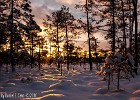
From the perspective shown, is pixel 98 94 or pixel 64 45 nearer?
pixel 98 94

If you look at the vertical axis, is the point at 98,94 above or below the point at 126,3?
below

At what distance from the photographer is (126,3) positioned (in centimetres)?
2841

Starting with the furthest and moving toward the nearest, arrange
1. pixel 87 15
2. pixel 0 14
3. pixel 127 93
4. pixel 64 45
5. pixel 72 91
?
pixel 64 45 → pixel 87 15 → pixel 0 14 → pixel 72 91 → pixel 127 93

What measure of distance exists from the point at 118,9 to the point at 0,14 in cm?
1270

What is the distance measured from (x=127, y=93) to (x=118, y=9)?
52.7ft

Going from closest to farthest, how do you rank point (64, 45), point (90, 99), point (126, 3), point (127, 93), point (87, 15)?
point (90, 99) → point (127, 93) → point (126, 3) → point (87, 15) → point (64, 45)

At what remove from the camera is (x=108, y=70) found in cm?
1400

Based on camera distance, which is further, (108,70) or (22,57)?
(22,57)

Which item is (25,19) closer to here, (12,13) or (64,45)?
(12,13)

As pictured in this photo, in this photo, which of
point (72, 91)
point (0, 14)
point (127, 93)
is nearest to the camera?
point (127, 93)

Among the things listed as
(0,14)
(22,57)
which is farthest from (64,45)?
(0,14)

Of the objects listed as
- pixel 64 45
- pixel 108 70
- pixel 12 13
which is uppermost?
pixel 12 13

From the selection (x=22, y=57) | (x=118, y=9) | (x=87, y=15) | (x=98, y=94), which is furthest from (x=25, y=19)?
(x=98, y=94)

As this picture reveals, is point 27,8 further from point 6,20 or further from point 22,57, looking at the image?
point 22,57
